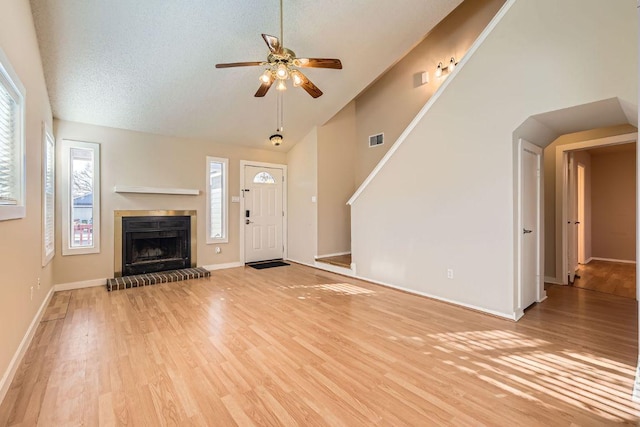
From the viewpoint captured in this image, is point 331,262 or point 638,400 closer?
point 638,400

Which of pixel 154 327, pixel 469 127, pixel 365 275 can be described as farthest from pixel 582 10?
pixel 154 327

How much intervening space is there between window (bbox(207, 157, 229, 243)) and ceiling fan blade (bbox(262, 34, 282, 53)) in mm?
3436

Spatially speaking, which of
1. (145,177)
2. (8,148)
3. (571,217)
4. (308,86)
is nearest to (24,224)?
(8,148)

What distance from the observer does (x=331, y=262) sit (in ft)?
17.8

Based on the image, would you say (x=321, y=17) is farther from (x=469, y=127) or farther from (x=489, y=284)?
(x=489, y=284)

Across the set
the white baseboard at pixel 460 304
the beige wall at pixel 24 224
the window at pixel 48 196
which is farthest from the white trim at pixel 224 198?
the white baseboard at pixel 460 304

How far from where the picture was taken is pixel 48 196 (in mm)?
3930

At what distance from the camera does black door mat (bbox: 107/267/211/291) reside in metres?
4.42

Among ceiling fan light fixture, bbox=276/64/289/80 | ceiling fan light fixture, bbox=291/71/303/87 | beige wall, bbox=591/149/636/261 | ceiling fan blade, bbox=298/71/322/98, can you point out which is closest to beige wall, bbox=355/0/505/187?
ceiling fan blade, bbox=298/71/322/98

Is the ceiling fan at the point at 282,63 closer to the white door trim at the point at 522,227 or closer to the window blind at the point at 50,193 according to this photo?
the white door trim at the point at 522,227

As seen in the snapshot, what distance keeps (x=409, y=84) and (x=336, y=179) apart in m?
2.32

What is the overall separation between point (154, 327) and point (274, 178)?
4099 millimetres

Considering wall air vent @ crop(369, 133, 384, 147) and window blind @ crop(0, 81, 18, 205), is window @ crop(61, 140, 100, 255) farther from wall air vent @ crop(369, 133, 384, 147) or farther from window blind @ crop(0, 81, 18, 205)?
wall air vent @ crop(369, 133, 384, 147)

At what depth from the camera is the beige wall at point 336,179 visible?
5.92 meters
